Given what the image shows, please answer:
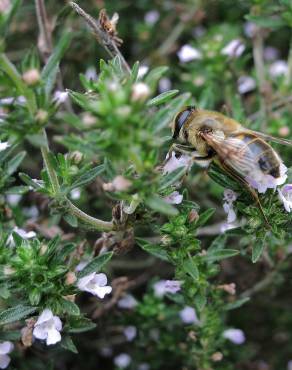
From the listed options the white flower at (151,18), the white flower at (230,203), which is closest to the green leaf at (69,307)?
the white flower at (230,203)

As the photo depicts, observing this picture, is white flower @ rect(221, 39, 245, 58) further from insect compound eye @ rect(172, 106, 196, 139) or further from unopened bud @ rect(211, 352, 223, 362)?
unopened bud @ rect(211, 352, 223, 362)

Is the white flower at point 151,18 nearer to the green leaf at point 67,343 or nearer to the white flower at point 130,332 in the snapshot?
the white flower at point 130,332

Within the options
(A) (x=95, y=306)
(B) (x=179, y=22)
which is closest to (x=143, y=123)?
(A) (x=95, y=306)

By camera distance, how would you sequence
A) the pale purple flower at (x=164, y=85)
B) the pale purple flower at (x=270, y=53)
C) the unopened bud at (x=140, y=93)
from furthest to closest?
the pale purple flower at (x=270, y=53) < the pale purple flower at (x=164, y=85) < the unopened bud at (x=140, y=93)

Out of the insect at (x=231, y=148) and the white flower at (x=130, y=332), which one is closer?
the insect at (x=231, y=148)

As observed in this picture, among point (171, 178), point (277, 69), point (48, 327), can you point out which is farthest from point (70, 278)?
point (277, 69)

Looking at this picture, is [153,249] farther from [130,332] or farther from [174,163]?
[130,332]
